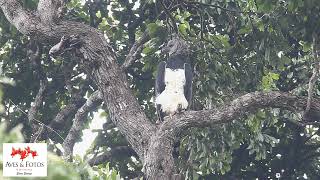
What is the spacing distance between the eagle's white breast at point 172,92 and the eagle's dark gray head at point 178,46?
0.70 feet

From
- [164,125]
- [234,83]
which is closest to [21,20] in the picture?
[164,125]

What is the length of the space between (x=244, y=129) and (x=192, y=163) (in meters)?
0.73

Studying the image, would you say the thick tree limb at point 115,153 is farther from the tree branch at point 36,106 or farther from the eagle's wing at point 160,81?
the eagle's wing at point 160,81

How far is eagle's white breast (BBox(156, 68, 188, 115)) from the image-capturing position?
558 cm

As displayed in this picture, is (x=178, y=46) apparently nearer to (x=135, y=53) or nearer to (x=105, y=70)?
(x=135, y=53)

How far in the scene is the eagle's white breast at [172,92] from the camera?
558 cm

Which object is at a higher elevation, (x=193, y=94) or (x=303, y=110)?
(x=193, y=94)

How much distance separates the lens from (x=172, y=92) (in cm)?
577

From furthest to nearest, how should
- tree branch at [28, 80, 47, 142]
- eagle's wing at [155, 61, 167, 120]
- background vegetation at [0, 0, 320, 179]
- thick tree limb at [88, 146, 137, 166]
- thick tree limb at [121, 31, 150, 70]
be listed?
thick tree limb at [88, 146, 137, 166] < tree branch at [28, 80, 47, 142] < thick tree limb at [121, 31, 150, 70] < eagle's wing at [155, 61, 167, 120] < background vegetation at [0, 0, 320, 179]

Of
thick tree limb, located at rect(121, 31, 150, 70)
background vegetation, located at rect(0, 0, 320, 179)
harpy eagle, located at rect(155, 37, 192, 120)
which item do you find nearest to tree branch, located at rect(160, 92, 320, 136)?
background vegetation, located at rect(0, 0, 320, 179)

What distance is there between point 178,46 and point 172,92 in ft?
1.72

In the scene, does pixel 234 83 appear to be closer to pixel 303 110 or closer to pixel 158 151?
pixel 303 110

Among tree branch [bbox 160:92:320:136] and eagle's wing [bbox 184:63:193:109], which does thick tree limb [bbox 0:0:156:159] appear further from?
eagle's wing [bbox 184:63:193:109]

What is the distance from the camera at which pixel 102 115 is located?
779 cm
